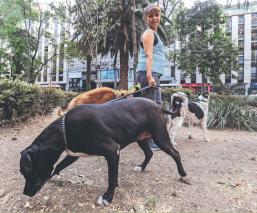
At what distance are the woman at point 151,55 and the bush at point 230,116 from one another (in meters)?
6.03

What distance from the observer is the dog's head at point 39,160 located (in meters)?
3.04

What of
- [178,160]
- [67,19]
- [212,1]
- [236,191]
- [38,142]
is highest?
[212,1]

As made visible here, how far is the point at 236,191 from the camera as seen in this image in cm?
379

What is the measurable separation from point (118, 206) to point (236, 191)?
1492 millimetres

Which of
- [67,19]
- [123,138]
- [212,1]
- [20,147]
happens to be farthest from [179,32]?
[123,138]

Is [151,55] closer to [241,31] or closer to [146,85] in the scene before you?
[146,85]

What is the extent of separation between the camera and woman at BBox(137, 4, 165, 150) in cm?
465

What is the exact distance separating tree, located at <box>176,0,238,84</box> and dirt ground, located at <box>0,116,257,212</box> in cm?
2833

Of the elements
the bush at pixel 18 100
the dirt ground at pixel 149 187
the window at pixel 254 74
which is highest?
the window at pixel 254 74

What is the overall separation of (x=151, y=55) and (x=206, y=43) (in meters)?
29.9

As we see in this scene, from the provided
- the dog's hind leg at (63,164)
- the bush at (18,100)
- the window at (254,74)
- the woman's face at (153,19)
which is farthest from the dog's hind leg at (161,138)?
the window at (254,74)

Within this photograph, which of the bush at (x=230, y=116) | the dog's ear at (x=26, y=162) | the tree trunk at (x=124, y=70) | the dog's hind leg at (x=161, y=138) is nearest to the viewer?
the dog's ear at (x=26, y=162)

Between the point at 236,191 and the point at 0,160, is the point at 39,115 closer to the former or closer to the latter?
the point at 0,160

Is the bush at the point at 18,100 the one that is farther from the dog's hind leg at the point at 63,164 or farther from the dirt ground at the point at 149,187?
the dog's hind leg at the point at 63,164
